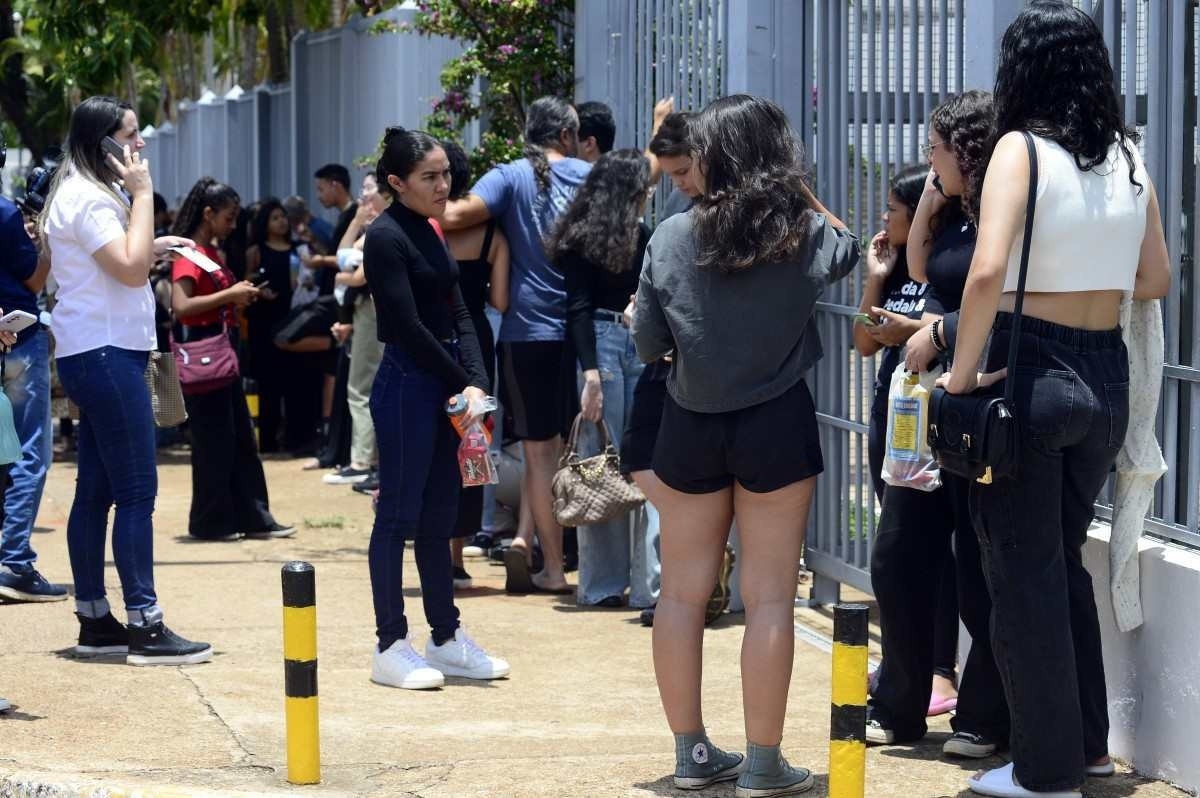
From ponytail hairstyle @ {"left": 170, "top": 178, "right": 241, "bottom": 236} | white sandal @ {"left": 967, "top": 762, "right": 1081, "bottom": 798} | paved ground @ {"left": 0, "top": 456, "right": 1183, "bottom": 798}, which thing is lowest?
paved ground @ {"left": 0, "top": 456, "right": 1183, "bottom": 798}

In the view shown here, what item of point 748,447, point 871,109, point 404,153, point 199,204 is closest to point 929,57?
point 871,109

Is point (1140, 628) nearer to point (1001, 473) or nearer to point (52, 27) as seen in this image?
point (1001, 473)

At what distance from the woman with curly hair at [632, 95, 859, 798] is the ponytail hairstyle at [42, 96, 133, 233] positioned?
2.61m

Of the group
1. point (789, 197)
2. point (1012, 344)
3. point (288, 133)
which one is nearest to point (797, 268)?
point (789, 197)

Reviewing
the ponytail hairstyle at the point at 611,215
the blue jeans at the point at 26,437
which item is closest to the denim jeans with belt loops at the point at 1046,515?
the ponytail hairstyle at the point at 611,215

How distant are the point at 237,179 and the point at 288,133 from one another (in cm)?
197

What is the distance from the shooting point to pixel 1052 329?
179 inches

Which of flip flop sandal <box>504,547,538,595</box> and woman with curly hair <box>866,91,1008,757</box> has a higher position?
woman with curly hair <box>866,91,1008,757</box>

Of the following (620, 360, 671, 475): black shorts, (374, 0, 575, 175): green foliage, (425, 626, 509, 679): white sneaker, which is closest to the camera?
(620, 360, 671, 475): black shorts

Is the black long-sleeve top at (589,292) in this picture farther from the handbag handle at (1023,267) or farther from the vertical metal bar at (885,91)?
the handbag handle at (1023,267)

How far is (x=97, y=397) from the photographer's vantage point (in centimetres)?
648

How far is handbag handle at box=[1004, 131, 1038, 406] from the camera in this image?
4.42 m

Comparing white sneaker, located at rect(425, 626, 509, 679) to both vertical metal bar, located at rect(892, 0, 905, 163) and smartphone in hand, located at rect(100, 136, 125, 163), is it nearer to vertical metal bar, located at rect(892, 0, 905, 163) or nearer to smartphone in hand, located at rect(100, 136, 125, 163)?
smartphone in hand, located at rect(100, 136, 125, 163)

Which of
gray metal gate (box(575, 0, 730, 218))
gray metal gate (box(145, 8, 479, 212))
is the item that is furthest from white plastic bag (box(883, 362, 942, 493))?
gray metal gate (box(145, 8, 479, 212))
